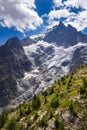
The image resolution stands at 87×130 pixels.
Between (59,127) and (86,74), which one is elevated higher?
(86,74)

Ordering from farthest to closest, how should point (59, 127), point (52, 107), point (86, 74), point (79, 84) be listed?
point (86, 74) < point (79, 84) < point (52, 107) < point (59, 127)

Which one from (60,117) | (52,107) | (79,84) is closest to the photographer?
(60,117)

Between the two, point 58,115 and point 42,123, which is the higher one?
point 58,115

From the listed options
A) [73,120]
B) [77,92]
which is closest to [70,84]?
[77,92]

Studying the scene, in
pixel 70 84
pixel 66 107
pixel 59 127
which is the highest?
pixel 70 84

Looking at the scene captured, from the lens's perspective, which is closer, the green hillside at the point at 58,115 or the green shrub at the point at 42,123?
the green hillside at the point at 58,115

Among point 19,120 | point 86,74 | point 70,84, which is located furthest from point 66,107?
point 86,74

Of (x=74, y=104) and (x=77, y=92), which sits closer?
(x=74, y=104)

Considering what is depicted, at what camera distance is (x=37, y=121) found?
7431 cm

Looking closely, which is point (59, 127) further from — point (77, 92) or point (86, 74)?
point (86, 74)

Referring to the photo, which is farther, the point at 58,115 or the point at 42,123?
the point at 58,115

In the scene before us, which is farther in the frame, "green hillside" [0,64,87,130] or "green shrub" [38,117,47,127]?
"green shrub" [38,117,47,127]

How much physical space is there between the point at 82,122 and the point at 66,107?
676 centimetres

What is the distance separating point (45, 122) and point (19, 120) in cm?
1527
